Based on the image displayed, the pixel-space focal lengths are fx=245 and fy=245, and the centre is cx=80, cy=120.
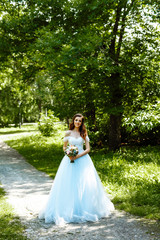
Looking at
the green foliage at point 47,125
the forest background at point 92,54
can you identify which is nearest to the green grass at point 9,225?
the forest background at point 92,54

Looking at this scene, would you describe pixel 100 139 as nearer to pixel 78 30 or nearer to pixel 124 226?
pixel 78 30

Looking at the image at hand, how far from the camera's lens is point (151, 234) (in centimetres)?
446

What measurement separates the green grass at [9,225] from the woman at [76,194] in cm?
57

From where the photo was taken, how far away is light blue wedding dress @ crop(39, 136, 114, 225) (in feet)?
16.7

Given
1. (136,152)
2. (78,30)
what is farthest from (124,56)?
(136,152)

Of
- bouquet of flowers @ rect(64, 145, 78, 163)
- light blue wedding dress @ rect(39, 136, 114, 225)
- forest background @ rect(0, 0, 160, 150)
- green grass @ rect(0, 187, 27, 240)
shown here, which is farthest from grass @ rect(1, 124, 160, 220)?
green grass @ rect(0, 187, 27, 240)

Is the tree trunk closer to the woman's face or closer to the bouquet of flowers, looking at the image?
the woman's face

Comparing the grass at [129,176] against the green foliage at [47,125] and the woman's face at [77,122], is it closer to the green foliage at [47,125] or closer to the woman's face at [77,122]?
the woman's face at [77,122]

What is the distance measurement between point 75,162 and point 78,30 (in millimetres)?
6909

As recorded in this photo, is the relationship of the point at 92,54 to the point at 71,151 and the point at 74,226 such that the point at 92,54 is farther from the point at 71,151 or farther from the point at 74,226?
the point at 74,226

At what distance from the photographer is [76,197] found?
522 cm

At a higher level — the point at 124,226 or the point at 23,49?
the point at 23,49

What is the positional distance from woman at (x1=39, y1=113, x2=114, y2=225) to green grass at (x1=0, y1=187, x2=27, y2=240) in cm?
57

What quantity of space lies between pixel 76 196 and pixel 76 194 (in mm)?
41
